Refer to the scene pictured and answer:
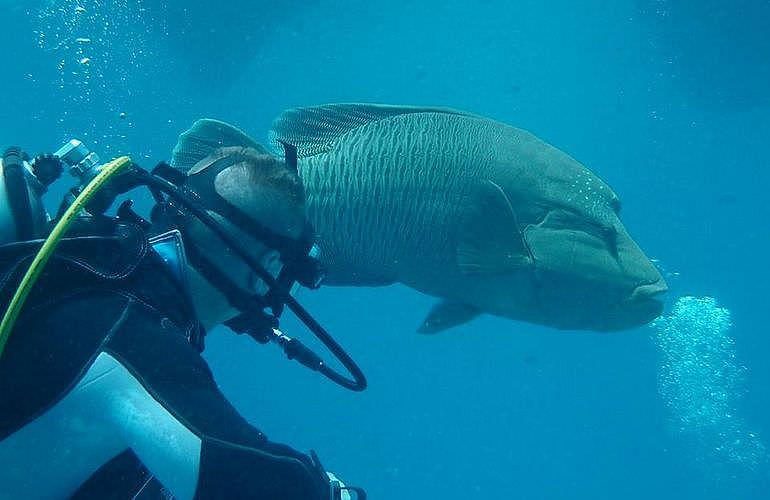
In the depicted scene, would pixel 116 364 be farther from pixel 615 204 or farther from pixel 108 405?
pixel 615 204

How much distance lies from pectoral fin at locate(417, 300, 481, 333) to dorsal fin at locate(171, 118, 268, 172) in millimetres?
1669

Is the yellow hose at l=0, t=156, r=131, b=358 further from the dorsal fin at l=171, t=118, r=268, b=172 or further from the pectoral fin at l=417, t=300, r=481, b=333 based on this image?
the pectoral fin at l=417, t=300, r=481, b=333

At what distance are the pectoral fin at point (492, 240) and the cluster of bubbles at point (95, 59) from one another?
990 inches

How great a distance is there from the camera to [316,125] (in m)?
4.02

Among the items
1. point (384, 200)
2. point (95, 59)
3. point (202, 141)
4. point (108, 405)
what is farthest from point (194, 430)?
point (95, 59)

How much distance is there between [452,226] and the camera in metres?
3.89

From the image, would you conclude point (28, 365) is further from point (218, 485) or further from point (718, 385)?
point (718, 385)

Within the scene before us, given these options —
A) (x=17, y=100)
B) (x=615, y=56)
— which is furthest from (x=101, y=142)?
(x=615, y=56)

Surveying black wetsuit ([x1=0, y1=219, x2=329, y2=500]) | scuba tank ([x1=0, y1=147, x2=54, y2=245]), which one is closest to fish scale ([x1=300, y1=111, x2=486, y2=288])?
scuba tank ([x1=0, y1=147, x2=54, y2=245])

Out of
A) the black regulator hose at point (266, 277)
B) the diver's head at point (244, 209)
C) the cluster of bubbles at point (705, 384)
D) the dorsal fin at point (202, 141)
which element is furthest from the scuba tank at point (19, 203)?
the cluster of bubbles at point (705, 384)

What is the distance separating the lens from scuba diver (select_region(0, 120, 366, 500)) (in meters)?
1.44

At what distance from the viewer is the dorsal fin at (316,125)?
3.99 meters

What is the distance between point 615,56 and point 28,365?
34.7 m

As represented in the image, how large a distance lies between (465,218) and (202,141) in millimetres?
1596
